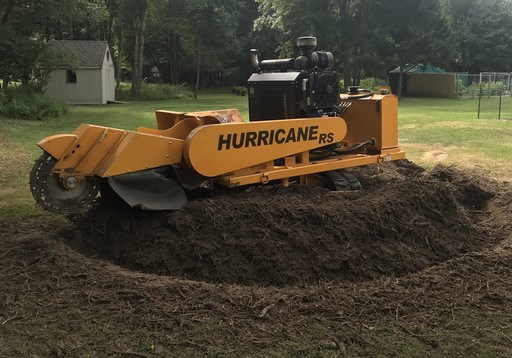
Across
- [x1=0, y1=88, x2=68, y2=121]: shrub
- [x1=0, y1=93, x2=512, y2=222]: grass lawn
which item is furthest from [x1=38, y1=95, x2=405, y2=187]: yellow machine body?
[x1=0, y1=88, x2=68, y2=121]: shrub

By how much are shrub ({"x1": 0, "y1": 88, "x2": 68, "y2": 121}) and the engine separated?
17.8m

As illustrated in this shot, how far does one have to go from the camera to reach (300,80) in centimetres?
649

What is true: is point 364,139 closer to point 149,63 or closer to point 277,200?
point 277,200

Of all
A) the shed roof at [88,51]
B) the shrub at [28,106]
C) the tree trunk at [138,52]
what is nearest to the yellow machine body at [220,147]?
the shrub at [28,106]

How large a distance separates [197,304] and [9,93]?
957 inches

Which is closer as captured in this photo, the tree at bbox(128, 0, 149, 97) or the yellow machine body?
the yellow machine body

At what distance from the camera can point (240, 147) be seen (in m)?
5.71

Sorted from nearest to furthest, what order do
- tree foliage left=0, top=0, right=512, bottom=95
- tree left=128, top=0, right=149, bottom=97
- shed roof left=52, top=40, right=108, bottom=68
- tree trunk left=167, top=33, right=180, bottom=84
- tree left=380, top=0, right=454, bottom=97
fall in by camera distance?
tree foliage left=0, top=0, right=512, bottom=95
shed roof left=52, top=40, right=108, bottom=68
tree left=380, top=0, right=454, bottom=97
tree left=128, top=0, right=149, bottom=97
tree trunk left=167, top=33, right=180, bottom=84

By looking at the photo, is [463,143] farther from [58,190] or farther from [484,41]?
[484,41]

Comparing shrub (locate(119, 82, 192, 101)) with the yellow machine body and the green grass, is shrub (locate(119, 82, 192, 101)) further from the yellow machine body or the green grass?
the yellow machine body

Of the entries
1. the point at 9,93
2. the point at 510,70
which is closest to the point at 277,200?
the point at 9,93

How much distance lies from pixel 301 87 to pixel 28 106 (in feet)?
62.4

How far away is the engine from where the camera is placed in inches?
256

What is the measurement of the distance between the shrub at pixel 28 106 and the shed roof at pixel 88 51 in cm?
1084
